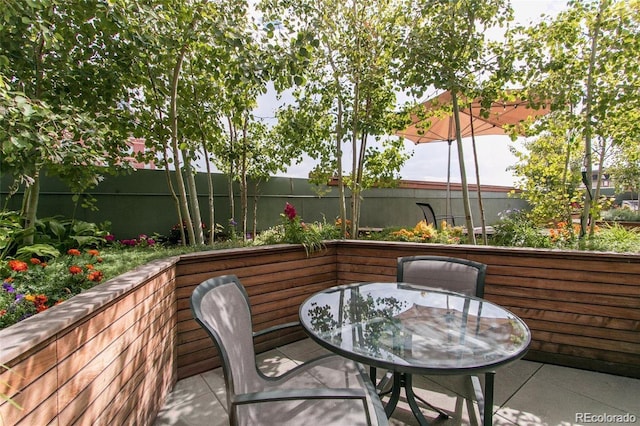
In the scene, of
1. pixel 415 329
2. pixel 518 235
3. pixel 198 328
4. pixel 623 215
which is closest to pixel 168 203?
pixel 198 328

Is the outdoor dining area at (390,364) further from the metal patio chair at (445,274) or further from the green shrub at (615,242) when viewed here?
the green shrub at (615,242)

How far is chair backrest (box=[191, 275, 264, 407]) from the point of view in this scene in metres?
1.06

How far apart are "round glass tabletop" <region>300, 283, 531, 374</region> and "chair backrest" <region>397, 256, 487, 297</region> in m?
0.13

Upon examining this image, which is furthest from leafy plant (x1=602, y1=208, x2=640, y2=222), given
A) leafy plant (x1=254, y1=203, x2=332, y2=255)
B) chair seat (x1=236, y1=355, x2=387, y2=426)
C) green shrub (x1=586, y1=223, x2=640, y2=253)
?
chair seat (x1=236, y1=355, x2=387, y2=426)

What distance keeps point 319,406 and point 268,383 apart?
32cm

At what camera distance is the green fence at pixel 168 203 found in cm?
357

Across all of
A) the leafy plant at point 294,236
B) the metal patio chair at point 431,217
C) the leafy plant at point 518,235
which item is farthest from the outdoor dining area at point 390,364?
the metal patio chair at point 431,217

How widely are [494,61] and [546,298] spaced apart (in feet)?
7.48

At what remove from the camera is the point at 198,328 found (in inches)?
93.7

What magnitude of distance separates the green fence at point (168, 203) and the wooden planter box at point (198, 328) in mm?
1636

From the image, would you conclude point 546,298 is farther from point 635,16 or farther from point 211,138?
point 211,138

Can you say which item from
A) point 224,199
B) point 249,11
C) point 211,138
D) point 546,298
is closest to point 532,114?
point 546,298

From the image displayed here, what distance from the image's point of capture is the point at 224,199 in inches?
185

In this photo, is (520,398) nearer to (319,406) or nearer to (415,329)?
(415,329)
